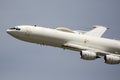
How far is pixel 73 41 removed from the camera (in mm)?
192000

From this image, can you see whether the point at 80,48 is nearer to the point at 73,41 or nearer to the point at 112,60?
the point at 73,41

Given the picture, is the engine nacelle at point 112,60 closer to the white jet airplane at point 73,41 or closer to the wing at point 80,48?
the white jet airplane at point 73,41

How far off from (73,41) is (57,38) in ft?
16.8

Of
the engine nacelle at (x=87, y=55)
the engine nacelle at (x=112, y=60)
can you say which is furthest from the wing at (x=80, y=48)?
the engine nacelle at (x=87, y=55)

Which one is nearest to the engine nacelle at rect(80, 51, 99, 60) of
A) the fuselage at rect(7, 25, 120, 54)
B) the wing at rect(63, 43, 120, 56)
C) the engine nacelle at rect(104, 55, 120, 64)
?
the engine nacelle at rect(104, 55, 120, 64)

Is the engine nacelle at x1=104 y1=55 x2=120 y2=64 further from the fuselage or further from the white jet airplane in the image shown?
the fuselage

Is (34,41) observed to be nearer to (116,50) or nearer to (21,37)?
(21,37)

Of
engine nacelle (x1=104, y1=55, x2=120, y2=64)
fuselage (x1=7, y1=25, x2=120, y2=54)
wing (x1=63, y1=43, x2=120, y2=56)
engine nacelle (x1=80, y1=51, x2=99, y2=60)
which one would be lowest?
engine nacelle (x1=104, y1=55, x2=120, y2=64)

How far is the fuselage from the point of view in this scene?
620 ft

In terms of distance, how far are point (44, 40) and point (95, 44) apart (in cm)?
1479

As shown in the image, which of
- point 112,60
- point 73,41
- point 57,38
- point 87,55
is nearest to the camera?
point 87,55

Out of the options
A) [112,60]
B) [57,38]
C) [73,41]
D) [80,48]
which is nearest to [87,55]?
[80,48]

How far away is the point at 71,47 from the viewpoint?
626 ft

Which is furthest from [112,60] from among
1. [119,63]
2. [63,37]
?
[63,37]
